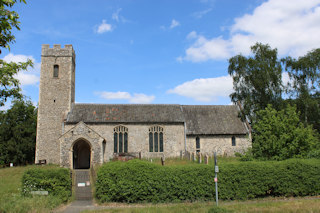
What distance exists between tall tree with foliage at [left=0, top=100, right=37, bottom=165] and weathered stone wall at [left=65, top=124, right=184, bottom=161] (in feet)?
39.0

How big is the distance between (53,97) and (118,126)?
903cm

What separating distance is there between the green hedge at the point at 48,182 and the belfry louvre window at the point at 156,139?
53.0 ft

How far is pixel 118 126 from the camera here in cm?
3031

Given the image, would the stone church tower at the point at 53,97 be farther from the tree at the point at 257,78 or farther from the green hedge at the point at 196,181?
the tree at the point at 257,78

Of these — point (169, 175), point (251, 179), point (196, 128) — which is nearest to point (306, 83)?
Answer: point (196, 128)

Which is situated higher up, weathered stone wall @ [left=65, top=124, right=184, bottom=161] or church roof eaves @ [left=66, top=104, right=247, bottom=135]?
church roof eaves @ [left=66, top=104, right=247, bottom=135]

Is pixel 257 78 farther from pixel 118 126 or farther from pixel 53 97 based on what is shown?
pixel 53 97

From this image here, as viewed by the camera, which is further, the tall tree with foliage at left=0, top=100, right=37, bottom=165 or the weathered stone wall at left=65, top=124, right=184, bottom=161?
the tall tree with foliage at left=0, top=100, right=37, bottom=165

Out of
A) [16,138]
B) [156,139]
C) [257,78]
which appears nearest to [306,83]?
[257,78]

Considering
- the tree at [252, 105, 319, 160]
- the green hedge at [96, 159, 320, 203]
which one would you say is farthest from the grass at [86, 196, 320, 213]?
the tree at [252, 105, 319, 160]

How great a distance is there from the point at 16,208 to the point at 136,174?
614 cm

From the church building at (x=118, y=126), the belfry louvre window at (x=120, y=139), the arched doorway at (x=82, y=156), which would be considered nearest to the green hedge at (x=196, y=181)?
the church building at (x=118, y=126)

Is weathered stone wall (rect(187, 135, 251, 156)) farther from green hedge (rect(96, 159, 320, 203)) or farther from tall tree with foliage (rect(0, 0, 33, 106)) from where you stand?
tall tree with foliage (rect(0, 0, 33, 106))

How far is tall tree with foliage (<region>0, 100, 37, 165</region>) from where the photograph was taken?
3641cm
